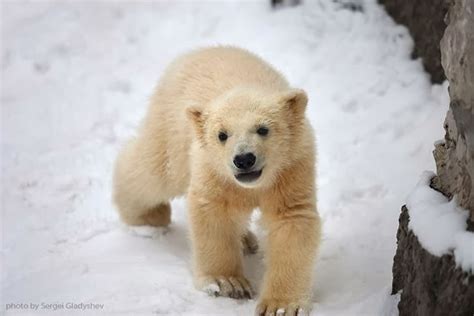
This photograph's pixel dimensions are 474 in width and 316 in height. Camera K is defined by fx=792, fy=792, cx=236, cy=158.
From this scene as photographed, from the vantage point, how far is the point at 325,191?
24.1 ft

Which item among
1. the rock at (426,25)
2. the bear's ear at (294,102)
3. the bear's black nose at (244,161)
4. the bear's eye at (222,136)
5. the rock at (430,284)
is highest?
the rock at (426,25)

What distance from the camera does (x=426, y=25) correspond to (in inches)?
328

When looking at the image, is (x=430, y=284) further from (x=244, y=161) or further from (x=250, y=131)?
(x=250, y=131)

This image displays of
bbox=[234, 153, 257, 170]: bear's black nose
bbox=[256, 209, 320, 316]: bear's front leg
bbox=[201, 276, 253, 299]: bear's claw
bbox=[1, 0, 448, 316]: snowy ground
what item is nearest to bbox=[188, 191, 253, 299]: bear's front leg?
bbox=[201, 276, 253, 299]: bear's claw

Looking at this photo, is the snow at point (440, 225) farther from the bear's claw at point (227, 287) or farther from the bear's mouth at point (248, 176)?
the bear's claw at point (227, 287)

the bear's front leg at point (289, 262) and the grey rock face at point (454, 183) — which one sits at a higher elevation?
the grey rock face at point (454, 183)

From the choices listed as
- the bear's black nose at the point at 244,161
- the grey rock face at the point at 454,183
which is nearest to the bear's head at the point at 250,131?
the bear's black nose at the point at 244,161

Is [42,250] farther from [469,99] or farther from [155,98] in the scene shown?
[469,99]

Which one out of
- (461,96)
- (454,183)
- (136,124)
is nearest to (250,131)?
(454,183)

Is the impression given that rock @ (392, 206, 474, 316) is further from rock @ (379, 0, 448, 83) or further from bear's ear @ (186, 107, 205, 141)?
rock @ (379, 0, 448, 83)

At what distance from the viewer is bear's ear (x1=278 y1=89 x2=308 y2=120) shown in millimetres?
5473

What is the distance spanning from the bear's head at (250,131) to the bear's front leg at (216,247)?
0.33 metres

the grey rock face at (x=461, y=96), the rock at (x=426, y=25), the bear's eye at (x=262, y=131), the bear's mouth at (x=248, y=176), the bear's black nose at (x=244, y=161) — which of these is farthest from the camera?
the rock at (x=426, y=25)

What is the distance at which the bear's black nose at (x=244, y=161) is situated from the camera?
16.7 ft
